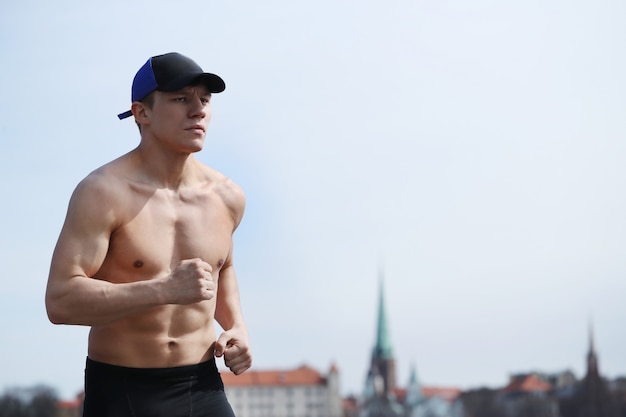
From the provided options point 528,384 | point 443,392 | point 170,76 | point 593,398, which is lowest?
point 170,76

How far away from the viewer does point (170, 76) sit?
3764 mm

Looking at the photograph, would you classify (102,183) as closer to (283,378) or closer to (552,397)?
(552,397)

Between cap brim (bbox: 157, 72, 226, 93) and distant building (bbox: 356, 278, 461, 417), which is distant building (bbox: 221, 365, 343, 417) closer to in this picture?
distant building (bbox: 356, 278, 461, 417)

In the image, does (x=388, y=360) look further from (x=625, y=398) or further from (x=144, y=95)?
(x=144, y=95)

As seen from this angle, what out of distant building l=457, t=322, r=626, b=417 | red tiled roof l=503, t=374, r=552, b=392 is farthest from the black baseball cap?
red tiled roof l=503, t=374, r=552, b=392

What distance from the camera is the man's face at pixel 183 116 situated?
12.4ft

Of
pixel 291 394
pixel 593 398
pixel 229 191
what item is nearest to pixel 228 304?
pixel 229 191

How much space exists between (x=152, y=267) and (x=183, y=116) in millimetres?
438

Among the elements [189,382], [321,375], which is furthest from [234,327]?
[321,375]

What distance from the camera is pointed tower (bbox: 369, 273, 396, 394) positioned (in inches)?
5044

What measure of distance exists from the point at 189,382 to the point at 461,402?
372ft

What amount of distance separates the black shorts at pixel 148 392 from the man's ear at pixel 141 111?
0.71 m

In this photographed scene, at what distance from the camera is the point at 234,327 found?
405 centimetres

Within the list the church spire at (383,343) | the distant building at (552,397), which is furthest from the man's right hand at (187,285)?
the church spire at (383,343)
